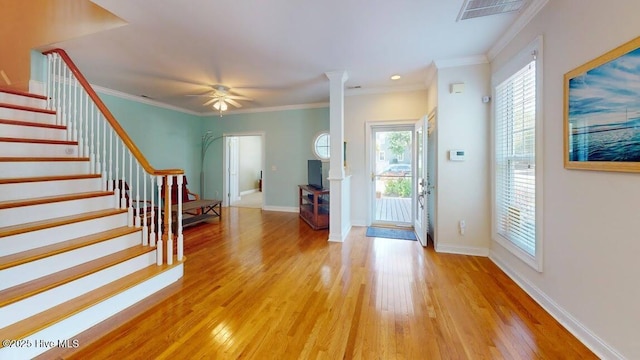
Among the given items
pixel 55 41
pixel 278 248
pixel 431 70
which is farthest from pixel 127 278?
pixel 431 70

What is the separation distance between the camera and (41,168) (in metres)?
2.55

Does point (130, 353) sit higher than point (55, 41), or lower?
lower

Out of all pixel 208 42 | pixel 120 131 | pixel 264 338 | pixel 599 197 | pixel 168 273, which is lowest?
pixel 264 338

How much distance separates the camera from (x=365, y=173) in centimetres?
466

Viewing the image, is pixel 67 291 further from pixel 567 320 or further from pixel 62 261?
pixel 567 320

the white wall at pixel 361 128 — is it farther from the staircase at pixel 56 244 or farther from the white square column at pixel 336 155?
the staircase at pixel 56 244

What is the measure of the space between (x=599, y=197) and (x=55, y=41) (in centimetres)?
545

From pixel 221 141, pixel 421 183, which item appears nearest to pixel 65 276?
pixel 421 183

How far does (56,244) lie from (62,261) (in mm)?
222

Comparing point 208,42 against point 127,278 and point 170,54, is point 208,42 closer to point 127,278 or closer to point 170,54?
point 170,54

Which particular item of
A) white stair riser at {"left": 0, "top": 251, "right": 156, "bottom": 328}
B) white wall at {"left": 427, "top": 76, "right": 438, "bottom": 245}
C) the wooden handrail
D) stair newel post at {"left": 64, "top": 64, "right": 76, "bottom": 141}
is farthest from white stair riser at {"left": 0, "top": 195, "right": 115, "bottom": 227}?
white wall at {"left": 427, "top": 76, "right": 438, "bottom": 245}

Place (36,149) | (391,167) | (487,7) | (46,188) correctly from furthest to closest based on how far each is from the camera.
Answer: (391,167) < (36,149) < (46,188) < (487,7)

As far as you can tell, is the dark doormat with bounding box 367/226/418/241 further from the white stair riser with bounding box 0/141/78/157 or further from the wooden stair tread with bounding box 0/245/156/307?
the white stair riser with bounding box 0/141/78/157

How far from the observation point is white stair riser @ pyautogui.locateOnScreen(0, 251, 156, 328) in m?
1.52
